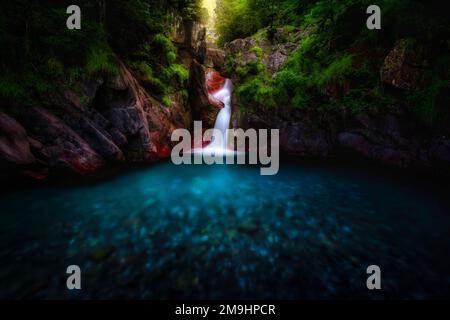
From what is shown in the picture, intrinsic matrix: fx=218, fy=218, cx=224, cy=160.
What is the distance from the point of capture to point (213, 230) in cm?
409

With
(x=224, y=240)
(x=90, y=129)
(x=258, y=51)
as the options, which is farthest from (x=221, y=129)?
(x=224, y=240)

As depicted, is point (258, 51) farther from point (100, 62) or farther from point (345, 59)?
point (100, 62)

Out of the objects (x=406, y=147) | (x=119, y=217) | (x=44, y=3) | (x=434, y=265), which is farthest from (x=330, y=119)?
(x=44, y=3)

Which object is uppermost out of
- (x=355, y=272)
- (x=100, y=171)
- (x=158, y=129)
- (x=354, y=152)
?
(x=158, y=129)

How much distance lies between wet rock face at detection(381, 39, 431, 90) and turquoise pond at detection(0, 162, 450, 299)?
305 cm

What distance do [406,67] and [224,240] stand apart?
7.16m

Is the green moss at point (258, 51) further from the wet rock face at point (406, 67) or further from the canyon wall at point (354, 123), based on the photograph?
the wet rock face at point (406, 67)

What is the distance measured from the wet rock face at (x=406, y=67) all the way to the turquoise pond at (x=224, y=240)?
3048mm

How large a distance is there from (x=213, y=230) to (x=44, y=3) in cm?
762

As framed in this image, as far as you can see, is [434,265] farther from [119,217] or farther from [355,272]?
[119,217]

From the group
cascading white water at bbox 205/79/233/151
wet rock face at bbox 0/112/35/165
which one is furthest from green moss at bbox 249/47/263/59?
wet rock face at bbox 0/112/35/165

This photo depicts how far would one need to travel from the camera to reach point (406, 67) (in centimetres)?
633

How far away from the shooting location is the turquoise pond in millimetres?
2686

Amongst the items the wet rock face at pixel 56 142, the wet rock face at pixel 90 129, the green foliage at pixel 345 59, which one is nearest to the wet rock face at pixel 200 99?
the green foliage at pixel 345 59
